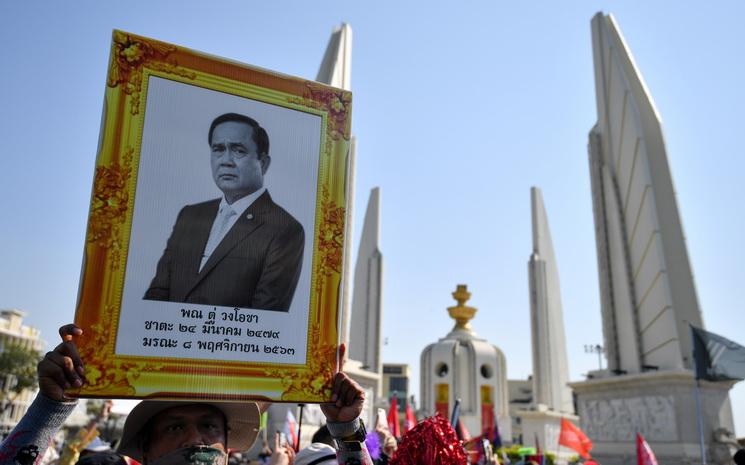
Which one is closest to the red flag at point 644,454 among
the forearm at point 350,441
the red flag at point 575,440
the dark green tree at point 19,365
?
the red flag at point 575,440

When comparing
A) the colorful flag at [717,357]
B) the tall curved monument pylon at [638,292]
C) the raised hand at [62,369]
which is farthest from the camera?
the tall curved monument pylon at [638,292]

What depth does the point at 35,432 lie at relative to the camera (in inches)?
64.6

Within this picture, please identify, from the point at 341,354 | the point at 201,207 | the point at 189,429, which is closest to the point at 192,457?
the point at 189,429

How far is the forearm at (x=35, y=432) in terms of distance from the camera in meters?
1.61

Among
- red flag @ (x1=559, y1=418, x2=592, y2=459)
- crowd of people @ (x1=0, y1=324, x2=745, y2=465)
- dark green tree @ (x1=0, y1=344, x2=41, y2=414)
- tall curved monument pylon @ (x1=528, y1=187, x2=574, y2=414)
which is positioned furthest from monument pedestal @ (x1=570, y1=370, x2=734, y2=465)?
dark green tree @ (x1=0, y1=344, x2=41, y2=414)

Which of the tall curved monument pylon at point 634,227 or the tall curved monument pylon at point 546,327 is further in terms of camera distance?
the tall curved monument pylon at point 546,327

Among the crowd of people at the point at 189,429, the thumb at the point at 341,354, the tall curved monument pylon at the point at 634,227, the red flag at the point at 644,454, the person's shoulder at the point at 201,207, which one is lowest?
the red flag at the point at 644,454

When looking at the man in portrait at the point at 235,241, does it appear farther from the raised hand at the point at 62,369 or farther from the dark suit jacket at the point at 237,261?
the raised hand at the point at 62,369

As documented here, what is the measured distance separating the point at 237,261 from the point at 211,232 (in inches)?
5.2

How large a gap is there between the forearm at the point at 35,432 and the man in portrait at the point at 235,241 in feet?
1.32

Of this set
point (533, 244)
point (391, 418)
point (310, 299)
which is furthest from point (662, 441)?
point (533, 244)

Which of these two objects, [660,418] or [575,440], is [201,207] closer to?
[575,440]

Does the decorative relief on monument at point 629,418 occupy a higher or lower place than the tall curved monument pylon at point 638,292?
lower

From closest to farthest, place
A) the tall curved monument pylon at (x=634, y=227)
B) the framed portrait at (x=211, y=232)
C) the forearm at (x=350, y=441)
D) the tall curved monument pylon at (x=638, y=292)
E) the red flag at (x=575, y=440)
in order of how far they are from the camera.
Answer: the framed portrait at (x=211, y=232), the forearm at (x=350, y=441), the red flag at (x=575, y=440), the tall curved monument pylon at (x=638, y=292), the tall curved monument pylon at (x=634, y=227)
